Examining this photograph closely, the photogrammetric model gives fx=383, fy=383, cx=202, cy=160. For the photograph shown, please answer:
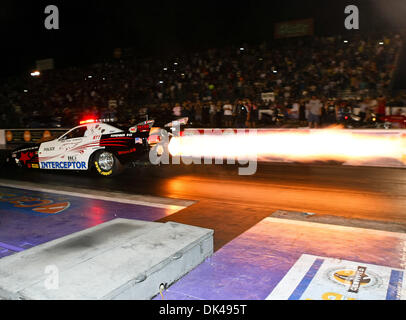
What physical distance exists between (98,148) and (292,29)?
760 inches

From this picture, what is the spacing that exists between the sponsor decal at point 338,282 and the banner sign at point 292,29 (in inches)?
892

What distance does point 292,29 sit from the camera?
24656mm

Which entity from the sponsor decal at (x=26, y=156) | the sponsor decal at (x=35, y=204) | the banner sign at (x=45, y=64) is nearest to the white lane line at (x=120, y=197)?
the sponsor decal at (x=35, y=204)

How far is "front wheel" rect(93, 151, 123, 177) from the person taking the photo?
9.35 meters

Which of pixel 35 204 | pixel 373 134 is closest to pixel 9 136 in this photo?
pixel 35 204

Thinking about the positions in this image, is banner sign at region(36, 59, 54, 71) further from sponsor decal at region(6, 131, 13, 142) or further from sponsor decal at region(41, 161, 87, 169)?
sponsor decal at region(41, 161, 87, 169)

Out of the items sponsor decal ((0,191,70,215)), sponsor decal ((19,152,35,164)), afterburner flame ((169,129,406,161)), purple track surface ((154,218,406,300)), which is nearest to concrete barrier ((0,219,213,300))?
purple track surface ((154,218,406,300))

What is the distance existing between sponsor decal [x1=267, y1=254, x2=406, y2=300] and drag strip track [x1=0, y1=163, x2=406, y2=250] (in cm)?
116

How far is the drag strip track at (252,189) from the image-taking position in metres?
5.79

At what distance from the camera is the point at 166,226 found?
14.3ft

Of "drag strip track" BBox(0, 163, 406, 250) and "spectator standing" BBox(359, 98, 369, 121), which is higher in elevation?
"spectator standing" BBox(359, 98, 369, 121)

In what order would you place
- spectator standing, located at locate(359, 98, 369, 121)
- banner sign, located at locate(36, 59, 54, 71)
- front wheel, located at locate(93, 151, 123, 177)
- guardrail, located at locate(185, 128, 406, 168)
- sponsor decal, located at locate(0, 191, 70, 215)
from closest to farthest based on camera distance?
sponsor decal, located at locate(0, 191, 70, 215) → front wheel, located at locate(93, 151, 123, 177) → guardrail, located at locate(185, 128, 406, 168) → spectator standing, located at locate(359, 98, 369, 121) → banner sign, located at locate(36, 59, 54, 71)

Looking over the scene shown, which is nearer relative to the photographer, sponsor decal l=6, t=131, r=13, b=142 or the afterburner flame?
the afterburner flame

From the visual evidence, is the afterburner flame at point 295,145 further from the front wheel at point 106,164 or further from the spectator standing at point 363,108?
the spectator standing at point 363,108
